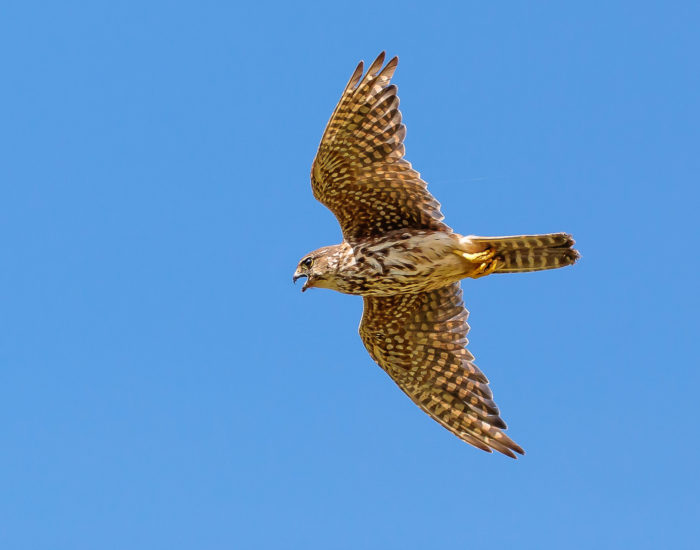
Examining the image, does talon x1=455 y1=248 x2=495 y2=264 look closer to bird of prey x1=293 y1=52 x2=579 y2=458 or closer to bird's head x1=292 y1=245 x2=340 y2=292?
bird of prey x1=293 y1=52 x2=579 y2=458

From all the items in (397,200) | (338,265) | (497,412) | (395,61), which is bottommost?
(497,412)

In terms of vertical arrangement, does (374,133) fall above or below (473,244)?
above

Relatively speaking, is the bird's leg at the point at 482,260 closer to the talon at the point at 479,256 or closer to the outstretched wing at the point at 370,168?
the talon at the point at 479,256

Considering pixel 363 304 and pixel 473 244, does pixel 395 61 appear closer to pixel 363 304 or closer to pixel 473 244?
pixel 473 244

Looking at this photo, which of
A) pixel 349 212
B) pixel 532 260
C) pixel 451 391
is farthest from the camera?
pixel 451 391

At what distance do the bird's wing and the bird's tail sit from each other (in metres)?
1.65

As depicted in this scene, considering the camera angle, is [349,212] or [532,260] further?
[349,212]

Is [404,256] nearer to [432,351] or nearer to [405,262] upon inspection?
[405,262]

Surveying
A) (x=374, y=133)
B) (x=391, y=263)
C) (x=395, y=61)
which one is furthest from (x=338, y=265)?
(x=395, y=61)

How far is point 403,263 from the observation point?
11930 mm

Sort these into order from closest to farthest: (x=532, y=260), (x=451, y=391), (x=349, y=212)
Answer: (x=532, y=260)
(x=349, y=212)
(x=451, y=391)

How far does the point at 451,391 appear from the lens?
13219 mm

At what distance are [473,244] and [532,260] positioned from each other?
68 cm

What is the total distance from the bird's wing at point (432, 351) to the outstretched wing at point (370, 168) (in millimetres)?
1308
